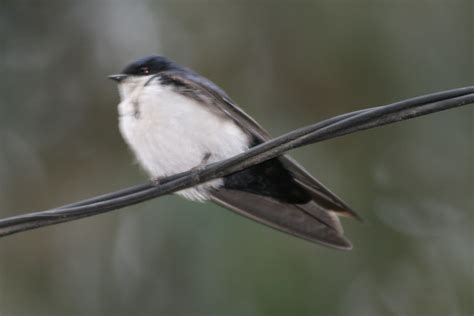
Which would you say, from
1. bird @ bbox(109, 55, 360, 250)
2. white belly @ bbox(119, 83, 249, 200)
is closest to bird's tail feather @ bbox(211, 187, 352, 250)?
bird @ bbox(109, 55, 360, 250)

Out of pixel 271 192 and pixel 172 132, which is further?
pixel 271 192

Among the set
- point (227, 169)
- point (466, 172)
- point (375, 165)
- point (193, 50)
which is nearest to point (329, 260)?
point (375, 165)

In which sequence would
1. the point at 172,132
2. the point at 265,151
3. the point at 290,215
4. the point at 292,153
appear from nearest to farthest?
the point at 265,151 < the point at 172,132 < the point at 290,215 < the point at 292,153

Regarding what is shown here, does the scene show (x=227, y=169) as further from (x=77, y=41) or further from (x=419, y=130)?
(x=77, y=41)

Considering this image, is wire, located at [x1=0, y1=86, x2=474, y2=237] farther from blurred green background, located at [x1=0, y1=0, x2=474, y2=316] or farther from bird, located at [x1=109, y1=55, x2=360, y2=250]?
blurred green background, located at [x1=0, y1=0, x2=474, y2=316]

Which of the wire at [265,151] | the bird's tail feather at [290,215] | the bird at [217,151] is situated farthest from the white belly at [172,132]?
the wire at [265,151]

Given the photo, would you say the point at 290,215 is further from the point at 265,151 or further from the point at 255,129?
the point at 265,151

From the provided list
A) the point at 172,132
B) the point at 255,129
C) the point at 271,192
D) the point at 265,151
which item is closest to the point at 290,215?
the point at 271,192
